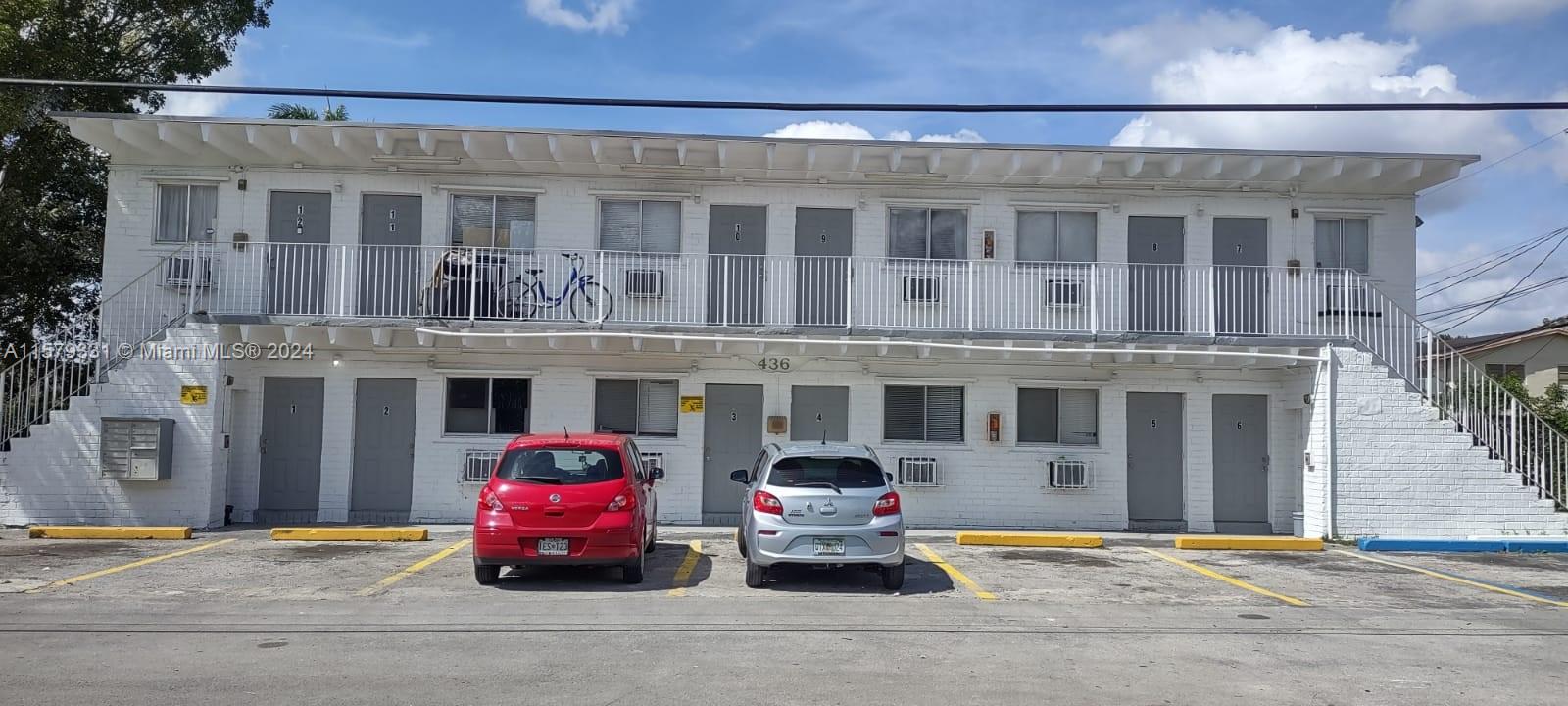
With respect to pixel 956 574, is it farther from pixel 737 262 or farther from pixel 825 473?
pixel 737 262

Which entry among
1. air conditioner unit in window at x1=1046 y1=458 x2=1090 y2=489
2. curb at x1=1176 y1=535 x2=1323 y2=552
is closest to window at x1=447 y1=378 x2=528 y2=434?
air conditioner unit in window at x1=1046 y1=458 x2=1090 y2=489

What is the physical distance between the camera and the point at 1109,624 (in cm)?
893

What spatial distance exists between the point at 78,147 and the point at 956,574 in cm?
1928

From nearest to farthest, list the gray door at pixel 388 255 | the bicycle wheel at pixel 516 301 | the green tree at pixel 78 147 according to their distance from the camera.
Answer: the bicycle wheel at pixel 516 301, the gray door at pixel 388 255, the green tree at pixel 78 147

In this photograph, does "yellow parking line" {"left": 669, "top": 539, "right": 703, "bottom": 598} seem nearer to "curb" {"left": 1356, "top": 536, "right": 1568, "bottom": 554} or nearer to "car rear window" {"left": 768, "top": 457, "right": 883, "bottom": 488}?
"car rear window" {"left": 768, "top": 457, "right": 883, "bottom": 488}

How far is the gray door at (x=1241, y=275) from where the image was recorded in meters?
16.5

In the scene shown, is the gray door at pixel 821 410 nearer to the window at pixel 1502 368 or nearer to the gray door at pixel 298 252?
the gray door at pixel 298 252

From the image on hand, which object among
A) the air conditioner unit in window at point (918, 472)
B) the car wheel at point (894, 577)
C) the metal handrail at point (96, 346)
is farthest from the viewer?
the air conditioner unit in window at point (918, 472)

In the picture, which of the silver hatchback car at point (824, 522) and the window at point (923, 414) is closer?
the silver hatchback car at point (824, 522)

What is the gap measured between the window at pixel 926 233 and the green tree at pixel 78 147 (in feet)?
47.0

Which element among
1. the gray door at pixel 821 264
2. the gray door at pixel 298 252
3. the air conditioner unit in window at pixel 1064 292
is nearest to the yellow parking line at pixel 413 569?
the gray door at pixel 298 252

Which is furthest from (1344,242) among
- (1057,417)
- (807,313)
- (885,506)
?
(885,506)

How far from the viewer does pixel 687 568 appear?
11.9 meters

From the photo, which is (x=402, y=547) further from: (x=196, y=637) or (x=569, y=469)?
(x=196, y=637)
